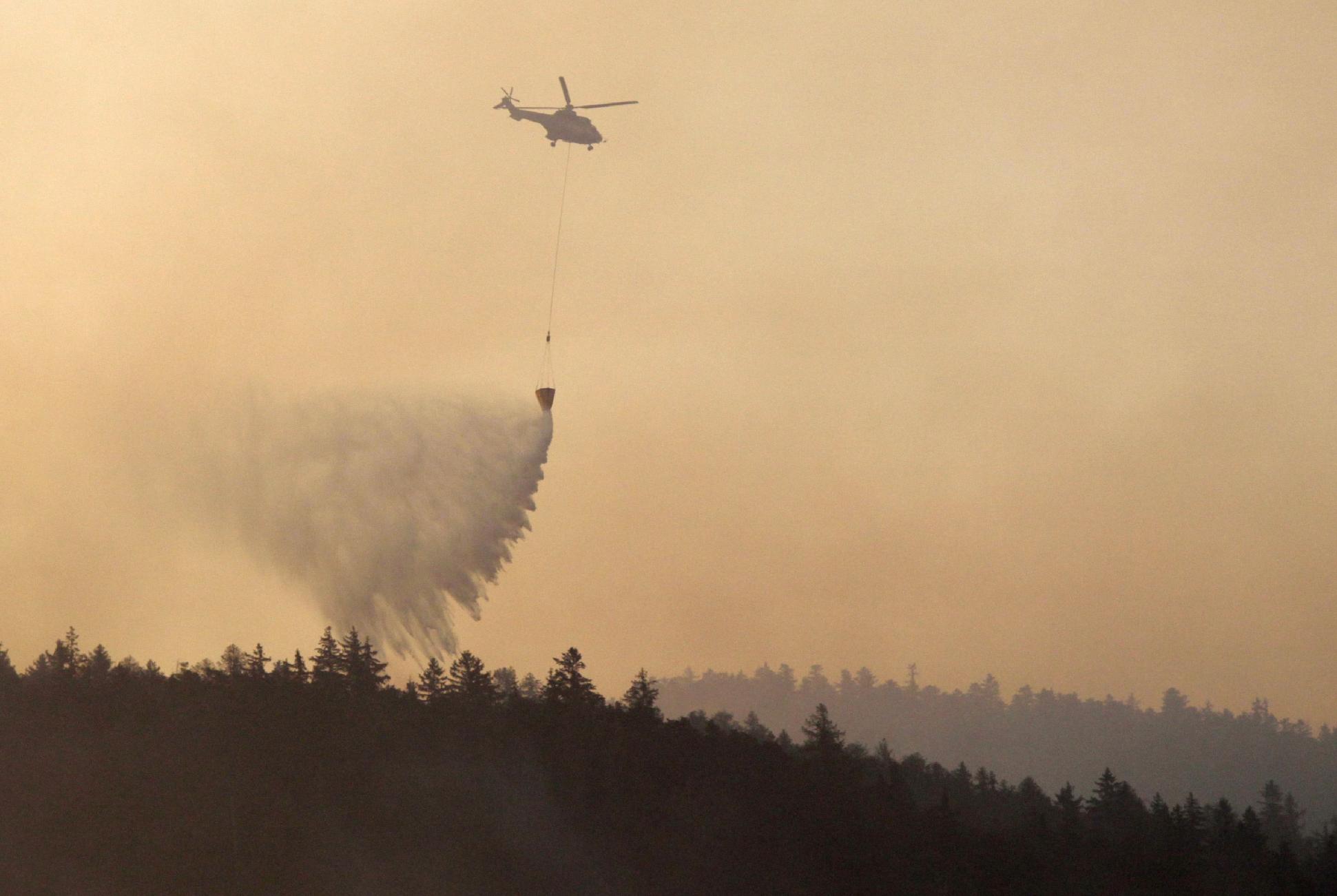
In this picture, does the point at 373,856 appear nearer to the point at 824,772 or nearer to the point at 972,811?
the point at 824,772

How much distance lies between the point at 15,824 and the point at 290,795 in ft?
54.7

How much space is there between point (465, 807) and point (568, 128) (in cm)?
4759

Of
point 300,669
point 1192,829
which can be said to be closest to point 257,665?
point 300,669

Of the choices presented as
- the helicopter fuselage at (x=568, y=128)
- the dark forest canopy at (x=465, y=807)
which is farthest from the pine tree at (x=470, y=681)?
the helicopter fuselage at (x=568, y=128)

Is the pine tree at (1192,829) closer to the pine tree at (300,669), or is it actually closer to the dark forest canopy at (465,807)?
the dark forest canopy at (465,807)

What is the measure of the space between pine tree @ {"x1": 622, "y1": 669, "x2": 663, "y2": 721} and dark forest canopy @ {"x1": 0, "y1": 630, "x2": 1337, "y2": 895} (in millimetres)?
152

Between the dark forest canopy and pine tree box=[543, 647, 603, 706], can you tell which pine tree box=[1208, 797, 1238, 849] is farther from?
pine tree box=[543, 647, 603, 706]

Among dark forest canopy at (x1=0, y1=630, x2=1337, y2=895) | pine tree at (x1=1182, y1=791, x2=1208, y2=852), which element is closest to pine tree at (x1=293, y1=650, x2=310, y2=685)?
dark forest canopy at (x1=0, y1=630, x2=1337, y2=895)

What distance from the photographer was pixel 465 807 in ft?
334

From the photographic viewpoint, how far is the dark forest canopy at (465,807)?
3725 inches

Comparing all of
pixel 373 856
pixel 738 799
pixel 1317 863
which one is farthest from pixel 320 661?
pixel 1317 863

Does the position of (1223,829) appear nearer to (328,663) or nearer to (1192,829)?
(1192,829)

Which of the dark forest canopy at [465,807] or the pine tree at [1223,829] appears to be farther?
the pine tree at [1223,829]

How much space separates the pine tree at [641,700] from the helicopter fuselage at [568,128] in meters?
40.2
